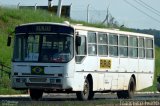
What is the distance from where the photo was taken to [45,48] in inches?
1145

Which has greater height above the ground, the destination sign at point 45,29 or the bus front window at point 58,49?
the destination sign at point 45,29

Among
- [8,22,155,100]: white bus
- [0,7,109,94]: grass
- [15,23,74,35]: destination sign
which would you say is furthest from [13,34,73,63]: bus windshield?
[0,7,109,94]: grass

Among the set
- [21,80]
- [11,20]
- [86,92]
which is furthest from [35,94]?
[11,20]

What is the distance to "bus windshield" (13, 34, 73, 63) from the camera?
28891mm

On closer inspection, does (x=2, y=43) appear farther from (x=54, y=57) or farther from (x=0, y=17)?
(x=54, y=57)

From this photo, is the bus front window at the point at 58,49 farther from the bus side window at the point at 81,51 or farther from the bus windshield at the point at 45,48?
the bus side window at the point at 81,51

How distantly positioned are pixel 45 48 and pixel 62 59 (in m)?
0.88

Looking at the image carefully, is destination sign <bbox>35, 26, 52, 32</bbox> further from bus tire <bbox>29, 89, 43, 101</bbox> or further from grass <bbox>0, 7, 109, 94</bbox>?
grass <bbox>0, 7, 109, 94</bbox>

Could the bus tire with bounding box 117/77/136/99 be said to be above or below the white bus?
below

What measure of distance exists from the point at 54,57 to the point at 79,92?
88.6 inches

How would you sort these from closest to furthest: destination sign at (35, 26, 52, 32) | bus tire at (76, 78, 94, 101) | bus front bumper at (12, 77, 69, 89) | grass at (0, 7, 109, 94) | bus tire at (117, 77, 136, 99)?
bus front bumper at (12, 77, 69, 89)
destination sign at (35, 26, 52, 32)
bus tire at (76, 78, 94, 101)
bus tire at (117, 77, 136, 99)
grass at (0, 7, 109, 94)

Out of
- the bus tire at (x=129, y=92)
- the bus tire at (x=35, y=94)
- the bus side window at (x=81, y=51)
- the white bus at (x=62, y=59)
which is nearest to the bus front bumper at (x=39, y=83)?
the white bus at (x=62, y=59)

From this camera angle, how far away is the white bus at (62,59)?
28844 mm

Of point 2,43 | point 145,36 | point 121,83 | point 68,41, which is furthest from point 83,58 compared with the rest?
point 2,43
